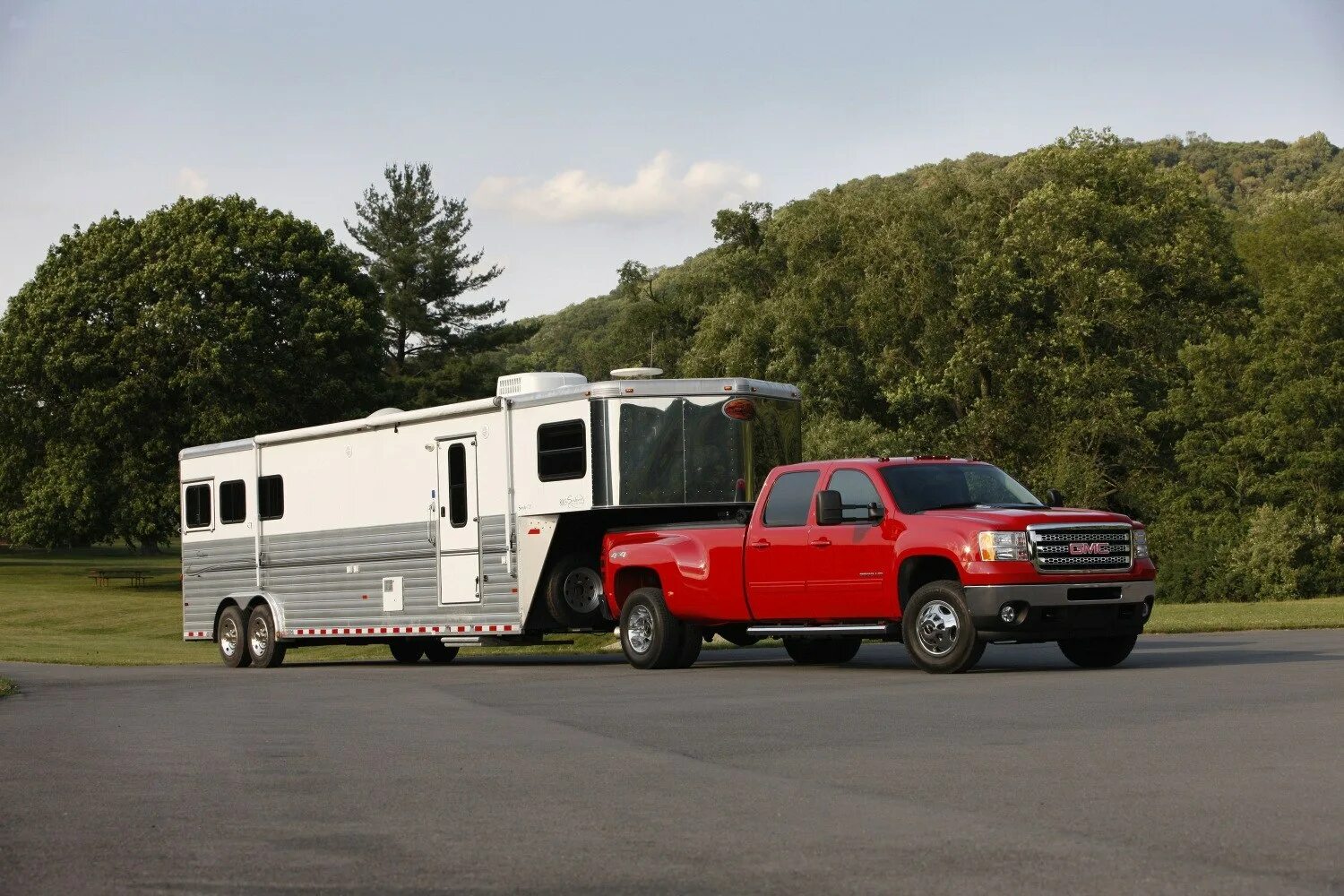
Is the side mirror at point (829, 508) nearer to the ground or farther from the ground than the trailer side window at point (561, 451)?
nearer to the ground

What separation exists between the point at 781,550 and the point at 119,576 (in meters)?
53.9

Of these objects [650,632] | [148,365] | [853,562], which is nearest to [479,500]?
[650,632]

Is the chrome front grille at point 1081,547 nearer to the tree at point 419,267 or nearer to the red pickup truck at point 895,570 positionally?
the red pickup truck at point 895,570

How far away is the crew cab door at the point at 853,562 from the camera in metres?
18.1

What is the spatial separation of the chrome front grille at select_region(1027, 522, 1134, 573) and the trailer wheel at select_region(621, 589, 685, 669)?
15.0ft

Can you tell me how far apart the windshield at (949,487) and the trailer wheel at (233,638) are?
38.8 feet

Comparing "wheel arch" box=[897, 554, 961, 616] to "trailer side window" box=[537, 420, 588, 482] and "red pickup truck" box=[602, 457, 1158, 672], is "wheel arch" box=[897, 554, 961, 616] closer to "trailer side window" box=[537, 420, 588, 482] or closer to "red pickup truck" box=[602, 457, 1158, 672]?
"red pickup truck" box=[602, 457, 1158, 672]

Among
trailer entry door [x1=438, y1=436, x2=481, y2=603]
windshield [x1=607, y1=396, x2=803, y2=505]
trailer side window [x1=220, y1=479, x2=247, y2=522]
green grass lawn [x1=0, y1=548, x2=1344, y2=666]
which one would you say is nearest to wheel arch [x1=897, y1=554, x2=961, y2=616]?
windshield [x1=607, y1=396, x2=803, y2=505]

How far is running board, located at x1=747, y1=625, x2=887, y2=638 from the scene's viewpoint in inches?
719

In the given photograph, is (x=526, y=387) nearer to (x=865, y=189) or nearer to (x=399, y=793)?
(x=399, y=793)

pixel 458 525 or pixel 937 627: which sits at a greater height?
pixel 458 525

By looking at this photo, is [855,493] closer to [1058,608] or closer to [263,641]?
[1058,608]

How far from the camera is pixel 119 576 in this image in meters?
68.1

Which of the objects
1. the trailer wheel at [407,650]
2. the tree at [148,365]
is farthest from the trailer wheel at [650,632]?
the tree at [148,365]
